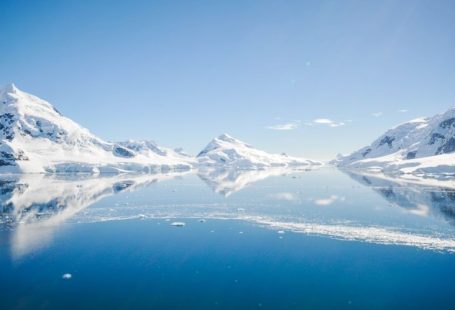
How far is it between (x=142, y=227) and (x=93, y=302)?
53.7 ft

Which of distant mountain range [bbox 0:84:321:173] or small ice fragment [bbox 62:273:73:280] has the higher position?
distant mountain range [bbox 0:84:321:173]

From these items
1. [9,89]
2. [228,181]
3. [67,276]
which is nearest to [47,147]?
[9,89]

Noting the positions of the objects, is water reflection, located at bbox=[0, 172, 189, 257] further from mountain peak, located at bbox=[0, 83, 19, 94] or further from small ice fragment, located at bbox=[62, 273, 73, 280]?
mountain peak, located at bbox=[0, 83, 19, 94]

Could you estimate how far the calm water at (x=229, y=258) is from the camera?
1683 centimetres

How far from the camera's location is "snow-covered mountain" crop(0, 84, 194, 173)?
12862 cm

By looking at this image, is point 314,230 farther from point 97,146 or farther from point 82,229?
point 97,146

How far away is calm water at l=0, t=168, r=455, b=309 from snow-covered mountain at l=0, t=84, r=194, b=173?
9955 cm

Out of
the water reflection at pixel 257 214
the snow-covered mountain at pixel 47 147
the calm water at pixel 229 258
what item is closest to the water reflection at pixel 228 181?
the water reflection at pixel 257 214

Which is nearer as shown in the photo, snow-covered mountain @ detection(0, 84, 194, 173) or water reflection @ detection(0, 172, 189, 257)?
water reflection @ detection(0, 172, 189, 257)

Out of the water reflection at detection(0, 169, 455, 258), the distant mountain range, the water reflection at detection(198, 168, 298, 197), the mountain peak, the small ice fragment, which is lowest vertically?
the small ice fragment

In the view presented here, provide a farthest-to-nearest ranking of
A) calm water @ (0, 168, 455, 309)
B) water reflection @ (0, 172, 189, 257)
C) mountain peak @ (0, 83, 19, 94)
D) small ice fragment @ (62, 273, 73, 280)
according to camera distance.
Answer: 1. mountain peak @ (0, 83, 19, 94)
2. water reflection @ (0, 172, 189, 257)
3. small ice fragment @ (62, 273, 73, 280)
4. calm water @ (0, 168, 455, 309)

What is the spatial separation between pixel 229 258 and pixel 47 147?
159934 millimetres

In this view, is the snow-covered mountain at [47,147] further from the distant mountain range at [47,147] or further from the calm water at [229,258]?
the calm water at [229,258]

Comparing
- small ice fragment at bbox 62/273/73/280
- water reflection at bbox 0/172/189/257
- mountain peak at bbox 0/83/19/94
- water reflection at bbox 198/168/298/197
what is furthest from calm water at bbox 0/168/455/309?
mountain peak at bbox 0/83/19/94
